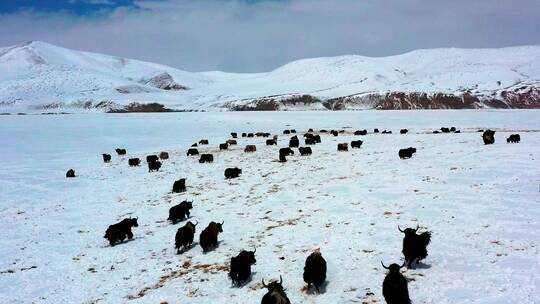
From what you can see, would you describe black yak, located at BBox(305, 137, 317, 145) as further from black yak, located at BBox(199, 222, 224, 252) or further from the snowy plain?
black yak, located at BBox(199, 222, 224, 252)

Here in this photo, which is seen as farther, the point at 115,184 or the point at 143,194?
the point at 115,184

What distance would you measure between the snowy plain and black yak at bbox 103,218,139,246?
336 millimetres

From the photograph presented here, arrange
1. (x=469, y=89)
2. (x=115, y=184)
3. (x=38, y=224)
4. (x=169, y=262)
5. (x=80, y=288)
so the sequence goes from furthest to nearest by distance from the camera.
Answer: (x=469, y=89), (x=115, y=184), (x=38, y=224), (x=169, y=262), (x=80, y=288)

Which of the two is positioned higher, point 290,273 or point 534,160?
point 534,160

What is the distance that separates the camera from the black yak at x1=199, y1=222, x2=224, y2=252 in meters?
12.7

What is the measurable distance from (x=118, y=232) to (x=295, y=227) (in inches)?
217

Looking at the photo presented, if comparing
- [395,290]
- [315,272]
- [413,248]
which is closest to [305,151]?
[413,248]

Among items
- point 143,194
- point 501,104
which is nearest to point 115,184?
point 143,194

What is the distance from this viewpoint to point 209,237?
1280 centimetres

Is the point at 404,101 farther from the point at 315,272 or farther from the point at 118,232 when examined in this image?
the point at 315,272

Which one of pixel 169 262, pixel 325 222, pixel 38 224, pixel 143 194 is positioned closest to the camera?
pixel 169 262

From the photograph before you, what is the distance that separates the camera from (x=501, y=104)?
162 m

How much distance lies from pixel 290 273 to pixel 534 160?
13.6m

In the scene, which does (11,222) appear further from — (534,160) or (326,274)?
(534,160)
